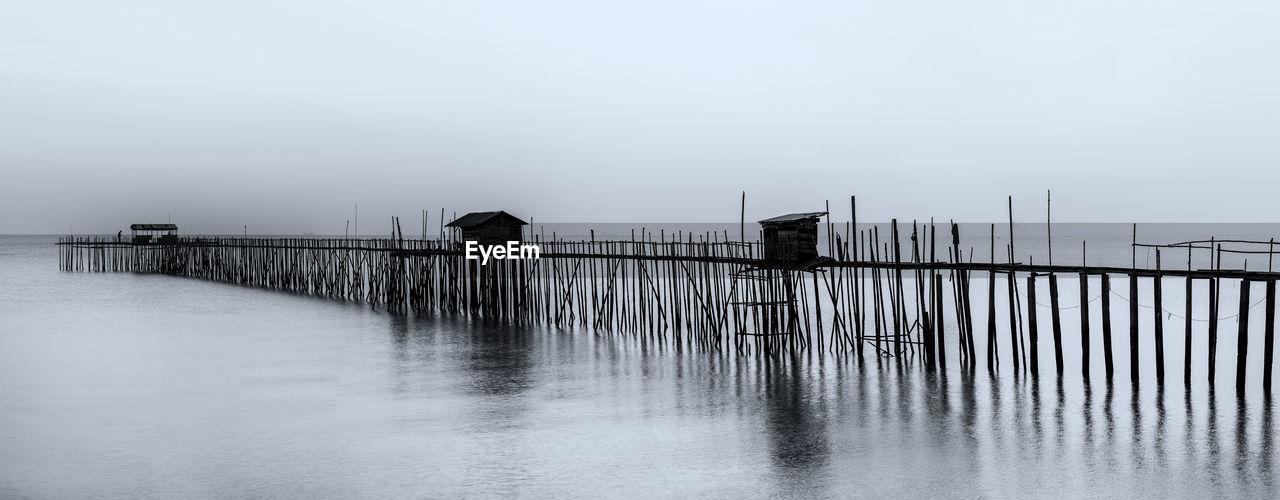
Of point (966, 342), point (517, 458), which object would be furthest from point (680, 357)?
point (517, 458)

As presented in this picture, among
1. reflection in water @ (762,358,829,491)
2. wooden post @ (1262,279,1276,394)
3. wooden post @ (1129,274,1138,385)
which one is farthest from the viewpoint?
wooden post @ (1129,274,1138,385)

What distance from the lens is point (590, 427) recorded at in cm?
984

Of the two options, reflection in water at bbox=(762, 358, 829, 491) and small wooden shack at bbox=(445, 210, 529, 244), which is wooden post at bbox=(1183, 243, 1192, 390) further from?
small wooden shack at bbox=(445, 210, 529, 244)

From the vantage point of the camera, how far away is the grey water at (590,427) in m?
7.75

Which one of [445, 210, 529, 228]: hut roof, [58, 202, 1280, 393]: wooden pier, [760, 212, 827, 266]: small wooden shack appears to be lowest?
[58, 202, 1280, 393]: wooden pier

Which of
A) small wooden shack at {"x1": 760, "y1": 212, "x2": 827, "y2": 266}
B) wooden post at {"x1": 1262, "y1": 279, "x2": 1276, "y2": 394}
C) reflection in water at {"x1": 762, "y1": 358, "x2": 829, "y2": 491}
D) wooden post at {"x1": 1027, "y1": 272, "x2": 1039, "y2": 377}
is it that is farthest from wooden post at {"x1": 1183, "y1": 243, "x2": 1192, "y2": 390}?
small wooden shack at {"x1": 760, "y1": 212, "x2": 827, "y2": 266}

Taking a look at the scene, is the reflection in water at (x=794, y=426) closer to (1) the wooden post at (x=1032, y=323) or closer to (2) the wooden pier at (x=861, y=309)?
(2) the wooden pier at (x=861, y=309)

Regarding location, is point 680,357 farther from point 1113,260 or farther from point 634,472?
point 1113,260

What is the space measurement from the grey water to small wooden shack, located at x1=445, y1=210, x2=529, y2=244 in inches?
243

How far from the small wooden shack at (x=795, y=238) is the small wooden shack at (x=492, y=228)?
8560 mm

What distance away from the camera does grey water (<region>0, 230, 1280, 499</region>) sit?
7.75 metres

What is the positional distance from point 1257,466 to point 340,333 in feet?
51.2

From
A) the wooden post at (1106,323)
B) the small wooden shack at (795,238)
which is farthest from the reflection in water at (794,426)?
the wooden post at (1106,323)

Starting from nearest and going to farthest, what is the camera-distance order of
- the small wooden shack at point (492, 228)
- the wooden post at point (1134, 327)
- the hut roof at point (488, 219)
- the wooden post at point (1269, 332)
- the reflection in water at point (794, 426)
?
the reflection in water at point (794, 426), the wooden post at point (1269, 332), the wooden post at point (1134, 327), the hut roof at point (488, 219), the small wooden shack at point (492, 228)
